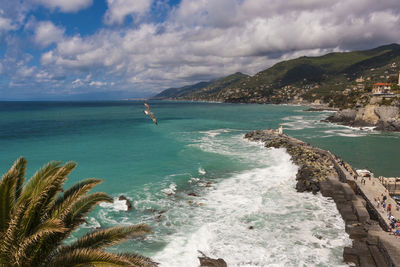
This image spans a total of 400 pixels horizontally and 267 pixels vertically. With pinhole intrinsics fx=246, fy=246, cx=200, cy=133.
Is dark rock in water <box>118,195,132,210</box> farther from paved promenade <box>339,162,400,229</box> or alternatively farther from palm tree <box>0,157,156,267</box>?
paved promenade <box>339,162,400,229</box>

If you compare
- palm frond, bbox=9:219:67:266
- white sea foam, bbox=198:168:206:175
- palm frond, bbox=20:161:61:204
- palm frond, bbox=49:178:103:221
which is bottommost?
white sea foam, bbox=198:168:206:175

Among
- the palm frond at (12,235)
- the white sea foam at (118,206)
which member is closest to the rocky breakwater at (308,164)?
the white sea foam at (118,206)

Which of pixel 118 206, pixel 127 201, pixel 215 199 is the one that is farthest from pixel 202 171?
pixel 118 206

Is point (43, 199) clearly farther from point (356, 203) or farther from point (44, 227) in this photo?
point (356, 203)

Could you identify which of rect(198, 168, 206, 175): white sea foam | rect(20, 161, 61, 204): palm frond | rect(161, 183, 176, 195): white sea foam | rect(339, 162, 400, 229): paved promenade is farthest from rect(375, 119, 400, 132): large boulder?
rect(20, 161, 61, 204): palm frond

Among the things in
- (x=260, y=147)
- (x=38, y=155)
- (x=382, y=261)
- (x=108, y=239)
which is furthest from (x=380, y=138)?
(x=38, y=155)

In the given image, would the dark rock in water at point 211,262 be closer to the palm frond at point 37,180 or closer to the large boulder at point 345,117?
the palm frond at point 37,180
